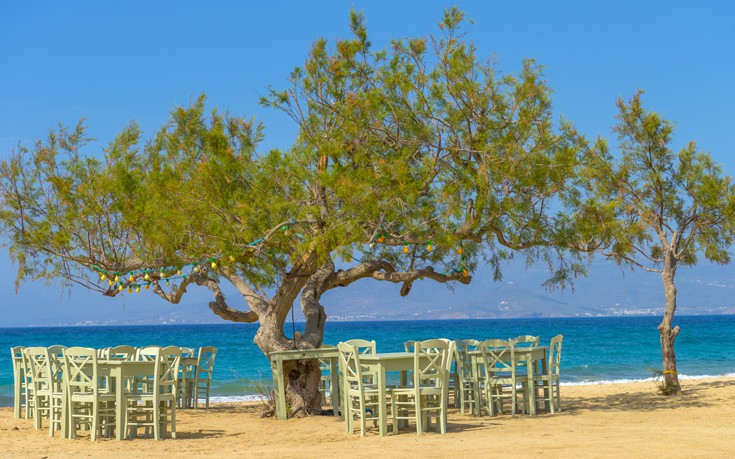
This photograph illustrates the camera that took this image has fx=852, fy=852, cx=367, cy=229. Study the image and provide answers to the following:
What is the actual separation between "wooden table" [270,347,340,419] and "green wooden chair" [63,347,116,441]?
2.17 meters

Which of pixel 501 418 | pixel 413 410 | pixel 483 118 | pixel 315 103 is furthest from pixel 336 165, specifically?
pixel 501 418

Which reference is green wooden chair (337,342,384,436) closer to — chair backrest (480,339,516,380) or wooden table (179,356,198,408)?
chair backrest (480,339,516,380)

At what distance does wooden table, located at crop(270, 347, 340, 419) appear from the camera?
10.6 m

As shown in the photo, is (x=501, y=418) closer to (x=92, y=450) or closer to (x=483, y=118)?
(x=483, y=118)

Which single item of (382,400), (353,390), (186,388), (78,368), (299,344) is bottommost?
(186,388)

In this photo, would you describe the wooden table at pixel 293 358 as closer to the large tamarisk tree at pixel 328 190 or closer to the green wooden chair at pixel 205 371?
the large tamarisk tree at pixel 328 190

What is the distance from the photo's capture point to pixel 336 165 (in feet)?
32.1

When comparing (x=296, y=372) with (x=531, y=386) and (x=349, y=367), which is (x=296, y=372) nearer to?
(x=349, y=367)

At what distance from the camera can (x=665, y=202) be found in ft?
44.9

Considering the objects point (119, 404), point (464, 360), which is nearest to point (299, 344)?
point (464, 360)

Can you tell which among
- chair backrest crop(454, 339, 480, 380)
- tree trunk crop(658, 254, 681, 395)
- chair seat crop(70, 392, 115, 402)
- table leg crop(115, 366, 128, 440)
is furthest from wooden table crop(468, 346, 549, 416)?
chair seat crop(70, 392, 115, 402)

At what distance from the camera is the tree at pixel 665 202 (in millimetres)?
13070

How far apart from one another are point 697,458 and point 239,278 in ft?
22.4

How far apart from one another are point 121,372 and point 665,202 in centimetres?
897
